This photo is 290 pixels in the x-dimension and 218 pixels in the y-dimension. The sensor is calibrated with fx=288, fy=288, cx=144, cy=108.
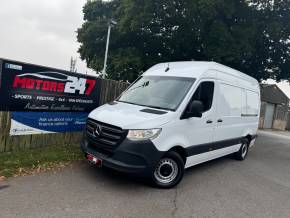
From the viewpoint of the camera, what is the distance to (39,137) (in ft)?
24.0

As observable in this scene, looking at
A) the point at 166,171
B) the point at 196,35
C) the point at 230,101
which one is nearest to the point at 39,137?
the point at 166,171

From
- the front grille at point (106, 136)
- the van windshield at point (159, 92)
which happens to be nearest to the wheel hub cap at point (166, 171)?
the front grille at point (106, 136)

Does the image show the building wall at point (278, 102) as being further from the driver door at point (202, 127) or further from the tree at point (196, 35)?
the driver door at point (202, 127)

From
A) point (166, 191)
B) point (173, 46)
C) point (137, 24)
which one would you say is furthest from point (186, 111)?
point (173, 46)

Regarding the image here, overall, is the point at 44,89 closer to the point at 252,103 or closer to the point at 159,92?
the point at 159,92

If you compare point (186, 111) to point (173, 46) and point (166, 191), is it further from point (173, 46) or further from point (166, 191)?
point (173, 46)

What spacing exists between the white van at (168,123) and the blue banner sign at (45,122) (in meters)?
1.84

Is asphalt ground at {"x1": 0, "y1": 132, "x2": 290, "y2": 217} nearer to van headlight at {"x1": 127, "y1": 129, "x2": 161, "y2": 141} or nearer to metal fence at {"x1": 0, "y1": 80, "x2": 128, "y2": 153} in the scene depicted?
van headlight at {"x1": 127, "y1": 129, "x2": 161, "y2": 141}

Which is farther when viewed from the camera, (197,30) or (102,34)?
(102,34)

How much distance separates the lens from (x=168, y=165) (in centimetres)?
563

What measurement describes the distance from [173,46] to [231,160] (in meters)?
10.7

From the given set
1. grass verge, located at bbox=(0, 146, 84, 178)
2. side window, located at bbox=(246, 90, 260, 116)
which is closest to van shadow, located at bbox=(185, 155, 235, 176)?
side window, located at bbox=(246, 90, 260, 116)

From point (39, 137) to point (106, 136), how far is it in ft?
A: 9.19

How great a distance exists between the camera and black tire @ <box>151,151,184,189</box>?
5.51 meters
